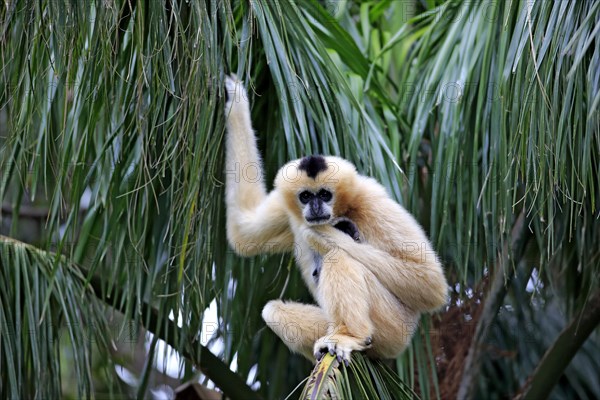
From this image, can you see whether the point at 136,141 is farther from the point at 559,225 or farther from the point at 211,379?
the point at 559,225

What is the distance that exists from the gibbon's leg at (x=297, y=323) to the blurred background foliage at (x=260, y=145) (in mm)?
328

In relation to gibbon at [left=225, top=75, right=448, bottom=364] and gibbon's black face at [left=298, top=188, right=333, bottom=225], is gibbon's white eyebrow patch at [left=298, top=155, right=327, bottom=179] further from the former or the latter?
gibbon's black face at [left=298, top=188, right=333, bottom=225]

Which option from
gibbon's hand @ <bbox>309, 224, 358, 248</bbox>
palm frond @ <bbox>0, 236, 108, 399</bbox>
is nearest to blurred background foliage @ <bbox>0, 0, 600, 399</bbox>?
palm frond @ <bbox>0, 236, 108, 399</bbox>

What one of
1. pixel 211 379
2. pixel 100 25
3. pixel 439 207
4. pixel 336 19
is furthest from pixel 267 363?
pixel 100 25

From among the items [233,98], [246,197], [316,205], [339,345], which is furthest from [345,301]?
[233,98]

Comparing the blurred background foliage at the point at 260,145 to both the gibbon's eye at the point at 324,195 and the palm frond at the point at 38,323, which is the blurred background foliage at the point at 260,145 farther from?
the gibbon's eye at the point at 324,195

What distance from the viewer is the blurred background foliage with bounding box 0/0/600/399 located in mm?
3711

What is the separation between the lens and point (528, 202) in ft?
14.7

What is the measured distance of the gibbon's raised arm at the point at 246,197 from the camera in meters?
4.50

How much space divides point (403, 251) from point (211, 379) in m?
1.33

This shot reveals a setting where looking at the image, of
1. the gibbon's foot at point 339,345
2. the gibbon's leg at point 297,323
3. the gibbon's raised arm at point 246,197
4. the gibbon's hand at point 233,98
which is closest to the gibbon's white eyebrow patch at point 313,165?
the gibbon's raised arm at point 246,197

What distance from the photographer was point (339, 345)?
12.3 ft

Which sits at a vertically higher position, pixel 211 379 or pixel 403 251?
pixel 403 251

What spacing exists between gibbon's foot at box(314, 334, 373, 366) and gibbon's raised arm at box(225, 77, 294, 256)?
0.87m
